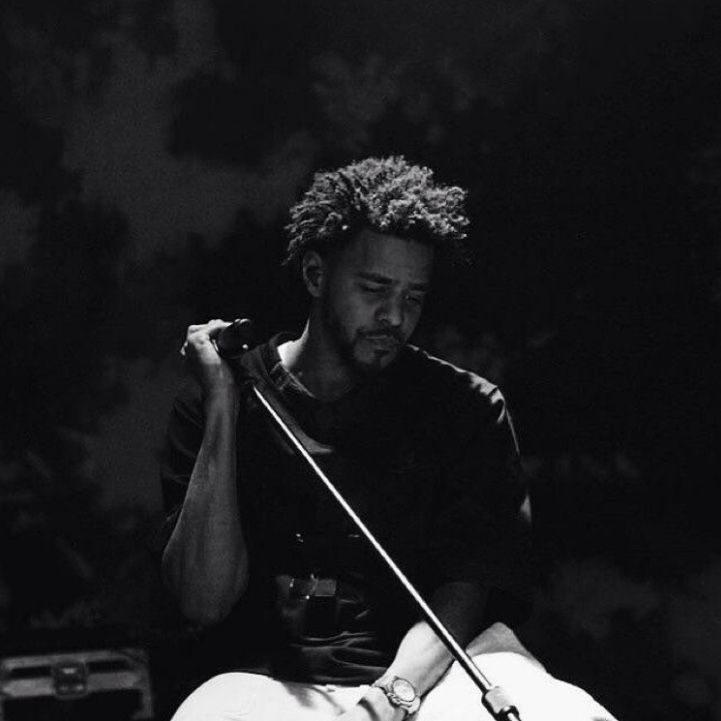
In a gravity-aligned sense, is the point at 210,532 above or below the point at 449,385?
below

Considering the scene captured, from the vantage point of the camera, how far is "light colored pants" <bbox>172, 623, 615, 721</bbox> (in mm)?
2391

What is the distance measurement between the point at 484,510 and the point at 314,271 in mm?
613

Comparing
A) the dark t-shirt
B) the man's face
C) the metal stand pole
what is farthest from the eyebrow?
the metal stand pole

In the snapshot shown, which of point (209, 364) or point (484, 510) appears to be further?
point (484, 510)

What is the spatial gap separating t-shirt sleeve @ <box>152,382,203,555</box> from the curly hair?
0.42m

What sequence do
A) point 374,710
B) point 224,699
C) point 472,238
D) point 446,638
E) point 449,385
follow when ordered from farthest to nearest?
point 472,238, point 449,385, point 224,699, point 374,710, point 446,638

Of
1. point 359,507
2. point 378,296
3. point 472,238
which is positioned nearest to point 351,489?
point 359,507

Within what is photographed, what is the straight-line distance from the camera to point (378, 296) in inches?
108

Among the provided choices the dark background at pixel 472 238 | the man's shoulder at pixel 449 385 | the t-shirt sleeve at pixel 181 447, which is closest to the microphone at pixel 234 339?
the t-shirt sleeve at pixel 181 447

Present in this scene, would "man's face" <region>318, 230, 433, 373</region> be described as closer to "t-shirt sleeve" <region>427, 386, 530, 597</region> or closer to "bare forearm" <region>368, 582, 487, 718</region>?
"t-shirt sleeve" <region>427, 386, 530, 597</region>

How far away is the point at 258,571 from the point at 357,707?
17.0 inches

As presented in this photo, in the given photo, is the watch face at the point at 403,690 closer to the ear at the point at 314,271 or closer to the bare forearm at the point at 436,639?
the bare forearm at the point at 436,639

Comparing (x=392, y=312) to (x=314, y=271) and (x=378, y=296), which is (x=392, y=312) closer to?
(x=378, y=296)

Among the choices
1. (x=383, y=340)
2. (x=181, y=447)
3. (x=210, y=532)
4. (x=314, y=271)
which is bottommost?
(x=210, y=532)
